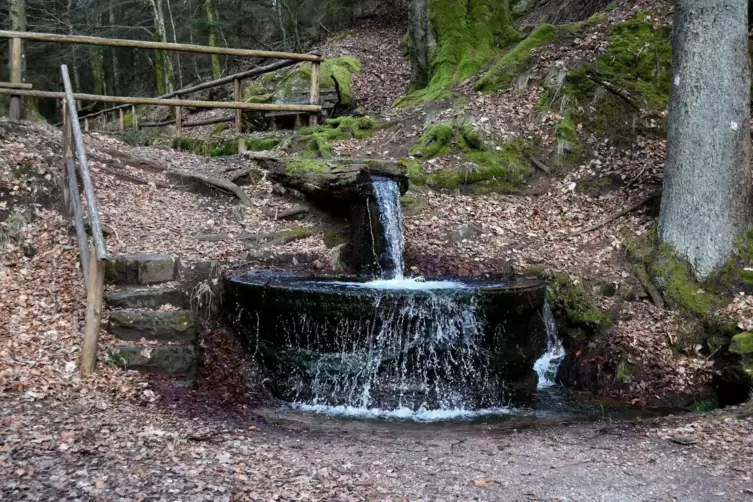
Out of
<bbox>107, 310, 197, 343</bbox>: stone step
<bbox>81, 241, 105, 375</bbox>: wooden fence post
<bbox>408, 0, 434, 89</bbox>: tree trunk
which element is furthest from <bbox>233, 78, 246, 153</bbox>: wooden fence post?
<bbox>81, 241, 105, 375</bbox>: wooden fence post

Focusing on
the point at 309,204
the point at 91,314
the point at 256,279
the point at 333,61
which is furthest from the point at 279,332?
the point at 333,61

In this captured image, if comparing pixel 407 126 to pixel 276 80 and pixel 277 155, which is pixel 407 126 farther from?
pixel 276 80

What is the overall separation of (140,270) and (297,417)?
2274mm

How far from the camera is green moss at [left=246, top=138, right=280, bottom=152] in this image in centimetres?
1141

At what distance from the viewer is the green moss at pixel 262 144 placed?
1141 cm

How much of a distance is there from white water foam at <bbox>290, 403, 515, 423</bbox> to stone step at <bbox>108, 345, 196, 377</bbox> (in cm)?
115

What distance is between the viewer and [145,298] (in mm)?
6230

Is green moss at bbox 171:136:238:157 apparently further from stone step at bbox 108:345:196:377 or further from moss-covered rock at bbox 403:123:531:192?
stone step at bbox 108:345:196:377

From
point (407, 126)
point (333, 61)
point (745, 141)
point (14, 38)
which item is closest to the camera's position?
point (745, 141)

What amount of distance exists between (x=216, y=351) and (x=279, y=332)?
692 millimetres

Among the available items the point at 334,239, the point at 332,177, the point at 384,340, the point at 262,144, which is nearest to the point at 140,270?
the point at 384,340

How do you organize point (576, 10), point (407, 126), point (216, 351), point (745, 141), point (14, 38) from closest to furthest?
point (216, 351), point (745, 141), point (14, 38), point (407, 126), point (576, 10)

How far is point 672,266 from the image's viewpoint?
746 centimetres

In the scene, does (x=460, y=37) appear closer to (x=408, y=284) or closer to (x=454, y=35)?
(x=454, y=35)
